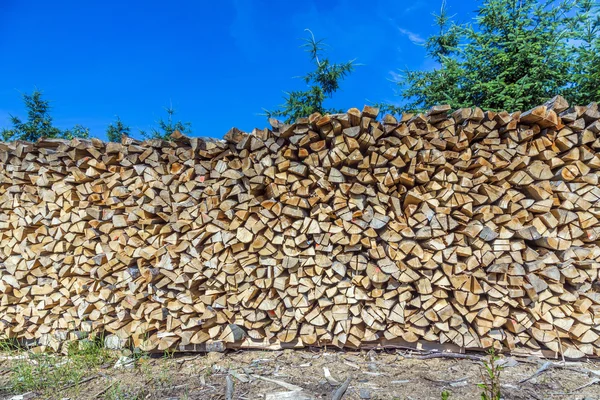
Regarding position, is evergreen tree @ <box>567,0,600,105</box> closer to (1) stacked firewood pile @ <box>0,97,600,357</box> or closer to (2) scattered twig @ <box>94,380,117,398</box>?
(1) stacked firewood pile @ <box>0,97,600,357</box>

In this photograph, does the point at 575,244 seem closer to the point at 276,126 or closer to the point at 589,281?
the point at 589,281

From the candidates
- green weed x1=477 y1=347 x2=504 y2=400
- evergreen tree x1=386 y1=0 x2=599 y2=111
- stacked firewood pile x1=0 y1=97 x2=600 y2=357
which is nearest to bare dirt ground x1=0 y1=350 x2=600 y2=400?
stacked firewood pile x1=0 y1=97 x2=600 y2=357

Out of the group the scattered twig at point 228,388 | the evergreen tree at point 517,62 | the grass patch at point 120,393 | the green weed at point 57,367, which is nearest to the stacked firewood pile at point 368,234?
the green weed at point 57,367

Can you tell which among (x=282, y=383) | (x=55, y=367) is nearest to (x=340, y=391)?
(x=282, y=383)

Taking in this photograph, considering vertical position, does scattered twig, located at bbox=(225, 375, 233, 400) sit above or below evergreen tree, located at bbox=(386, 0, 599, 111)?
below

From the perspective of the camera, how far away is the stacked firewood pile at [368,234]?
250cm

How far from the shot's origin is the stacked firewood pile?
8.21 feet

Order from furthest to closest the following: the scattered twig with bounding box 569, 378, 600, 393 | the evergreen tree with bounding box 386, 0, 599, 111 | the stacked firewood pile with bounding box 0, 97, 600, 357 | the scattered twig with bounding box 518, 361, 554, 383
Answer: the evergreen tree with bounding box 386, 0, 599, 111 < the stacked firewood pile with bounding box 0, 97, 600, 357 < the scattered twig with bounding box 518, 361, 554, 383 < the scattered twig with bounding box 569, 378, 600, 393

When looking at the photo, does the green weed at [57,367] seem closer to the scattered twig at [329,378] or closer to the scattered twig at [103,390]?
the scattered twig at [103,390]

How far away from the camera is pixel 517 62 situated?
4.55m

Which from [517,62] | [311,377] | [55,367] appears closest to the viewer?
[311,377]

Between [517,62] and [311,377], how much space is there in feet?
15.8

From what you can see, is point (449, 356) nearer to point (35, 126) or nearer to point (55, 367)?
point (55, 367)

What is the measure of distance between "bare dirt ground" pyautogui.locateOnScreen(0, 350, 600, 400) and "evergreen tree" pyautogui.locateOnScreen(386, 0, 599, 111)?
11.0ft
